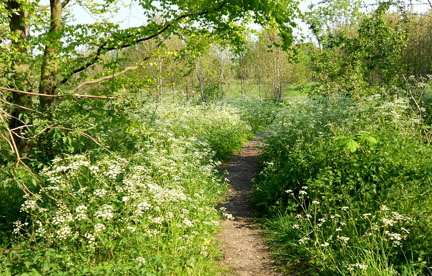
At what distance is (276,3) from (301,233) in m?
4.77

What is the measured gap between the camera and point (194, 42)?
9.65 m

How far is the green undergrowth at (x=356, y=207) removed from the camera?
437 centimetres

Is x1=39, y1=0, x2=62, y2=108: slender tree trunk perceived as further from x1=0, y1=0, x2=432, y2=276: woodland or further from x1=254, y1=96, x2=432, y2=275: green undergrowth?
x1=254, y1=96, x2=432, y2=275: green undergrowth

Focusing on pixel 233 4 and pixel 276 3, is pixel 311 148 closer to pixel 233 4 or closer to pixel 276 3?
pixel 276 3

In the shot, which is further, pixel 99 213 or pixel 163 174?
pixel 163 174

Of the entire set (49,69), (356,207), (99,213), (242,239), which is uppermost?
(49,69)

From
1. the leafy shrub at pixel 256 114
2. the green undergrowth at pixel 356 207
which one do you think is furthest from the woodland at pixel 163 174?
the leafy shrub at pixel 256 114

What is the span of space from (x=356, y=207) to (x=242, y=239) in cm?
214

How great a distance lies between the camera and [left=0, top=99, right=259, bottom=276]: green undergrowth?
3832 mm

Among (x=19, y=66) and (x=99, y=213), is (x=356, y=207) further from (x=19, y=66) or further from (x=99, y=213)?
(x=19, y=66)

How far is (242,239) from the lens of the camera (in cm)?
612

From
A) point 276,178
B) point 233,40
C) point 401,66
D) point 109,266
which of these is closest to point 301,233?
point 276,178

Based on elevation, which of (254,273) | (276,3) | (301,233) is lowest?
(254,273)

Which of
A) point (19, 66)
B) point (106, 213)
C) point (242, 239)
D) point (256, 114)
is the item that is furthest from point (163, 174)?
point (256, 114)
